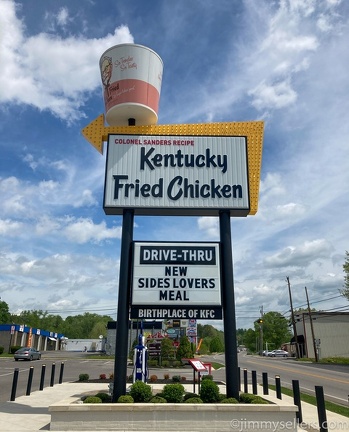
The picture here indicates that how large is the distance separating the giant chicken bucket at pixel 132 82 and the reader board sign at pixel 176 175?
76 cm

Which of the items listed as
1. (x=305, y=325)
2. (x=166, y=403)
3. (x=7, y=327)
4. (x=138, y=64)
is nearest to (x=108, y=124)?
(x=138, y=64)

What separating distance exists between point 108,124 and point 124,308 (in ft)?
18.9

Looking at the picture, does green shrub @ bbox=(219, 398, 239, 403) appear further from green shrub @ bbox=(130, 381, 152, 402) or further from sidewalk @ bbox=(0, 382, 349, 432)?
green shrub @ bbox=(130, 381, 152, 402)

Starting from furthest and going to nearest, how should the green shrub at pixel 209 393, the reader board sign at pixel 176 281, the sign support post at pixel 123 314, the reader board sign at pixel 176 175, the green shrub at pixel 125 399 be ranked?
the reader board sign at pixel 176 175, the reader board sign at pixel 176 281, the sign support post at pixel 123 314, the green shrub at pixel 209 393, the green shrub at pixel 125 399

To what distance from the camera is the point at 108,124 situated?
473 inches

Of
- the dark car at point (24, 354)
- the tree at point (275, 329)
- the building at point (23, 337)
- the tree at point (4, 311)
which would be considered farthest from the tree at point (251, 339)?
the dark car at point (24, 354)

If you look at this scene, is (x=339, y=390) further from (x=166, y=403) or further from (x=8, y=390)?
(x=8, y=390)

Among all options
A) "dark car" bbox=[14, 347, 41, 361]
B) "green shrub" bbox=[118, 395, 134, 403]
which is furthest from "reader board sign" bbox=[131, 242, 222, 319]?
"dark car" bbox=[14, 347, 41, 361]

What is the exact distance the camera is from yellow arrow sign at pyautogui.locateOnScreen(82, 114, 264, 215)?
38.2 feet

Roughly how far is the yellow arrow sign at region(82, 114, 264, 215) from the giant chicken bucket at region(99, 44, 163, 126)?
42 centimetres

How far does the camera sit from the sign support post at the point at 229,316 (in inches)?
379

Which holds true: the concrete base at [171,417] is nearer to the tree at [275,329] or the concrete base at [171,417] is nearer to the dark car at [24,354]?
the dark car at [24,354]

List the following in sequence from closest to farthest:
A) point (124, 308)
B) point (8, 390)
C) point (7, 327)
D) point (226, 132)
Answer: point (124, 308) → point (226, 132) → point (8, 390) → point (7, 327)

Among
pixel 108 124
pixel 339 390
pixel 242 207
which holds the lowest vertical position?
pixel 339 390
